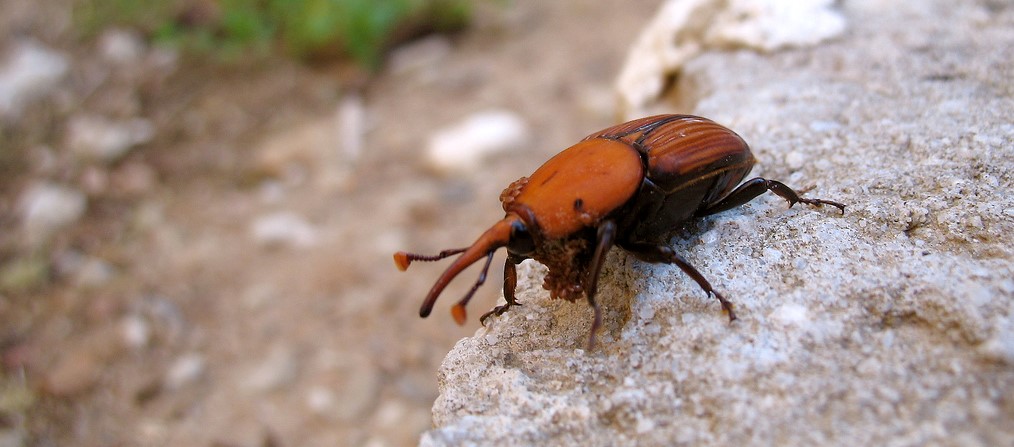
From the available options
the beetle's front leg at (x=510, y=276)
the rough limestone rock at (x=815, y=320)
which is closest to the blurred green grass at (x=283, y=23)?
the rough limestone rock at (x=815, y=320)

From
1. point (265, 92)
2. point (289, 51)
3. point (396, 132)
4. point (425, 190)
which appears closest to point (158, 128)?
point (265, 92)

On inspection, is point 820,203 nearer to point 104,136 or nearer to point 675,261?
point 675,261

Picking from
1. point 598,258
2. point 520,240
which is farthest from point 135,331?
point 598,258

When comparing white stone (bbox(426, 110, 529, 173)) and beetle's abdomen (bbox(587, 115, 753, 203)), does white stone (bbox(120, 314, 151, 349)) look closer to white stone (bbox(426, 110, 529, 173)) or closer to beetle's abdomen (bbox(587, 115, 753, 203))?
white stone (bbox(426, 110, 529, 173))

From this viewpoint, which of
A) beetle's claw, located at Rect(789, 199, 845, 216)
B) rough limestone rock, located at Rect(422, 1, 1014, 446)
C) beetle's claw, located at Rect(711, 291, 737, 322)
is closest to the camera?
rough limestone rock, located at Rect(422, 1, 1014, 446)

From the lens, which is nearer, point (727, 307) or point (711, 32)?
point (727, 307)

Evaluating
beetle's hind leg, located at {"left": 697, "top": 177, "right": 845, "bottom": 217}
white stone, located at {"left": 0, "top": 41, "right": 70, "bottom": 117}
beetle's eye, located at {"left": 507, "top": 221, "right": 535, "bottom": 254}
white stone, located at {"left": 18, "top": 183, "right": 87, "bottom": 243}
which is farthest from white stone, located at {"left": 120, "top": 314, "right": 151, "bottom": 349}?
beetle's hind leg, located at {"left": 697, "top": 177, "right": 845, "bottom": 217}
